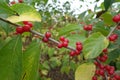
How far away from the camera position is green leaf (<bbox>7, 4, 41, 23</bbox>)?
2.89 ft

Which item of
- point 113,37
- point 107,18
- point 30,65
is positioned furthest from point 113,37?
point 30,65

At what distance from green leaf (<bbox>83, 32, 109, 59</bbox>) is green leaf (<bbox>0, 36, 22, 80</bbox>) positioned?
23 centimetres

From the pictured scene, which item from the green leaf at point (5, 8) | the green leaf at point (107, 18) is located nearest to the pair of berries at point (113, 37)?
the green leaf at point (107, 18)

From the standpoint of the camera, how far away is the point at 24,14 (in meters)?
0.91

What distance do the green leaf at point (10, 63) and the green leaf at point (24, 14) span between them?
13 centimetres

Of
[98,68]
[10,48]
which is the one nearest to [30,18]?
[10,48]

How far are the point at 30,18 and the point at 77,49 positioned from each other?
25 centimetres

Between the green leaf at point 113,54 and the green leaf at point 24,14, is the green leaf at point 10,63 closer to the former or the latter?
the green leaf at point 24,14

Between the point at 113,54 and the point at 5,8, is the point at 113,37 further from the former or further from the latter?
the point at 5,8

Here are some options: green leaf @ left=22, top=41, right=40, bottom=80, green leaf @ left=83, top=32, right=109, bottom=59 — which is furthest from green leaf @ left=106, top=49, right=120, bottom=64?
green leaf @ left=22, top=41, right=40, bottom=80

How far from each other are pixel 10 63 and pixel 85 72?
28 centimetres

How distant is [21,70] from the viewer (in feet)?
3.23

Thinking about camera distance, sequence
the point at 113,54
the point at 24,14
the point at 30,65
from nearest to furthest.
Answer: the point at 24,14, the point at 30,65, the point at 113,54

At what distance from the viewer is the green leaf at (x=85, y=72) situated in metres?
1.07
